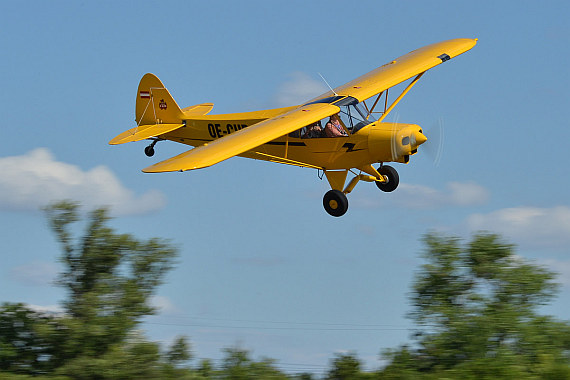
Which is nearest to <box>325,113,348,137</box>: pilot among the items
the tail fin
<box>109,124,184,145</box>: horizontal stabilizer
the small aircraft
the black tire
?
the small aircraft

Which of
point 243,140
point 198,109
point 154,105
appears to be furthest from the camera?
point 198,109

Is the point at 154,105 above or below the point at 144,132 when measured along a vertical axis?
above

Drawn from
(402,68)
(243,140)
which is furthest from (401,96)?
(243,140)

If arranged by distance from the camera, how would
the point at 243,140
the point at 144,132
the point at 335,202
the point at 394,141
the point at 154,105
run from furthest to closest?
the point at 154,105, the point at 144,132, the point at 335,202, the point at 394,141, the point at 243,140

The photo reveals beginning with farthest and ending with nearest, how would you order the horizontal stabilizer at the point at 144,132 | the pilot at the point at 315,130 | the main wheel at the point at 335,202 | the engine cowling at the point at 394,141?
the horizontal stabilizer at the point at 144,132
the pilot at the point at 315,130
the main wheel at the point at 335,202
the engine cowling at the point at 394,141

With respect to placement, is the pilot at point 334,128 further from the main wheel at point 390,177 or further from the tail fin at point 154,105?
the tail fin at point 154,105

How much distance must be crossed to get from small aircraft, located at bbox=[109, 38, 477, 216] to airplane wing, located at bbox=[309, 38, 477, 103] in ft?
0.08

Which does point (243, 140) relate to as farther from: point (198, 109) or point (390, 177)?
point (198, 109)

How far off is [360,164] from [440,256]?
582cm

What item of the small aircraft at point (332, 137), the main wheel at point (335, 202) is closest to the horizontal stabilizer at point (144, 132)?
the small aircraft at point (332, 137)

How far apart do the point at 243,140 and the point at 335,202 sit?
3.07 meters

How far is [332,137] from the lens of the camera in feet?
59.2

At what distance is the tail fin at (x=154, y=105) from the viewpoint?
2239 centimetres

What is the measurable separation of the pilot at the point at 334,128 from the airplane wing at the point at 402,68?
910 millimetres
